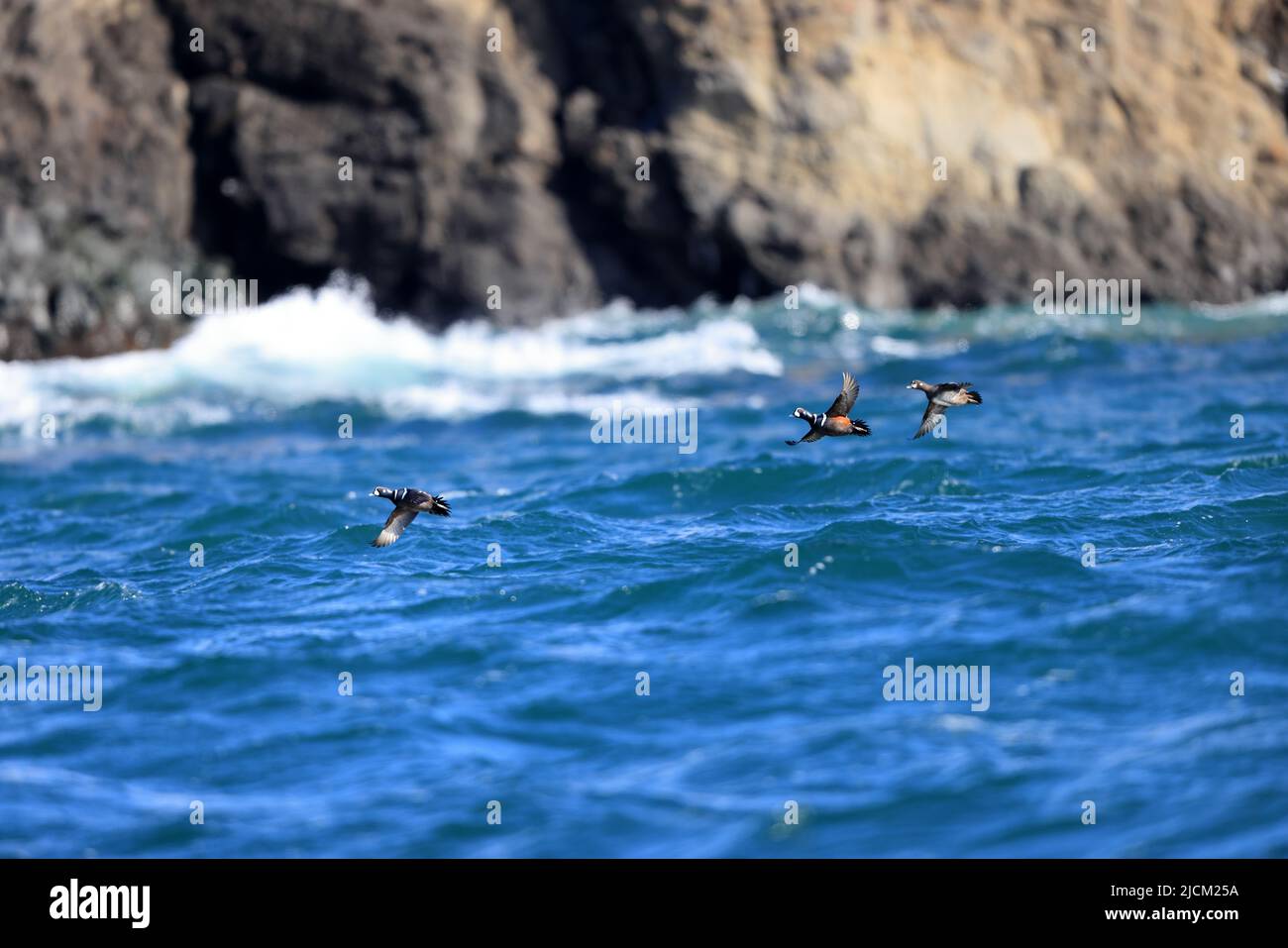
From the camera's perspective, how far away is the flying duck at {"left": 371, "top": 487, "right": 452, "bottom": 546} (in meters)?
12.9

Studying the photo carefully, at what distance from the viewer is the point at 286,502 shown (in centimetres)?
1806

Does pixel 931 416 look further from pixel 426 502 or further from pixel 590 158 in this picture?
pixel 590 158

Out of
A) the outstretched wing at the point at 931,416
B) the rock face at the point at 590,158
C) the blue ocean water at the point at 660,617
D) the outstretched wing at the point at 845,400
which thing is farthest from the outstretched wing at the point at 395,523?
the rock face at the point at 590,158

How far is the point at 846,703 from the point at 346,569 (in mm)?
5652

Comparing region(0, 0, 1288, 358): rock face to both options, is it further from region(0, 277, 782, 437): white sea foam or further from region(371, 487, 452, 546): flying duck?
region(371, 487, 452, 546): flying duck

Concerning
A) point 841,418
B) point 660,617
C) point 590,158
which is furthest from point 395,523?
point 590,158

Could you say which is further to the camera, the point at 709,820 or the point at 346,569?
the point at 346,569

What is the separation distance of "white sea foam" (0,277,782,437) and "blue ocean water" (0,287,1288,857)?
0.54ft

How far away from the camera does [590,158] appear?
91.9 ft

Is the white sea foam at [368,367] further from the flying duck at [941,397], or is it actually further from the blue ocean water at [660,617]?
the flying duck at [941,397]

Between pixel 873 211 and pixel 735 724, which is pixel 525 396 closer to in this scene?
pixel 873 211

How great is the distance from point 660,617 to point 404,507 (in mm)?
2284

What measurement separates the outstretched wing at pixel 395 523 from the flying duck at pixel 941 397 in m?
4.17
